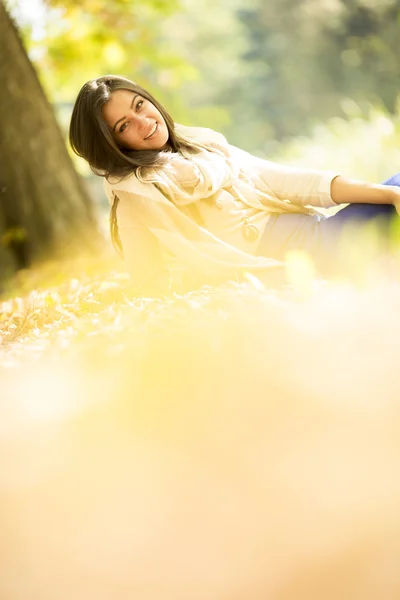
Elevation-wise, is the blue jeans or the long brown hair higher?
the long brown hair

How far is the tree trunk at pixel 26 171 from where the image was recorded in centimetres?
382

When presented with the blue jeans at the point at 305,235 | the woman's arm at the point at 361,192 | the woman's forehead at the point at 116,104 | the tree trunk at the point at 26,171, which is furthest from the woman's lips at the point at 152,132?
the tree trunk at the point at 26,171

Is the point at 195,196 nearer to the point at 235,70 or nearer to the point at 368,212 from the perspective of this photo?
the point at 368,212

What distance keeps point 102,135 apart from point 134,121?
0.13 meters

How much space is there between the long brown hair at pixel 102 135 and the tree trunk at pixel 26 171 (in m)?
1.64

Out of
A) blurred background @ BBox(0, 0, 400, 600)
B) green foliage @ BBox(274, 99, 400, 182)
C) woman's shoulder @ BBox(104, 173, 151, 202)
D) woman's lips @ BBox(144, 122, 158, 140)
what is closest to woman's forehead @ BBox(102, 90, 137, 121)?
woman's lips @ BBox(144, 122, 158, 140)

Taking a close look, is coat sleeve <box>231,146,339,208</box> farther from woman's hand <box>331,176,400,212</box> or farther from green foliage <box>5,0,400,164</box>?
green foliage <box>5,0,400,164</box>

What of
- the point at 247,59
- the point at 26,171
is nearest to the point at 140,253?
the point at 26,171

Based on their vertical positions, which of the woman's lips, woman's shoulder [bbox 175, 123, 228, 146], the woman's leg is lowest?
the woman's leg

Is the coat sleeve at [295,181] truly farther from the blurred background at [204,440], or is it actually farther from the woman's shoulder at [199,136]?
the blurred background at [204,440]

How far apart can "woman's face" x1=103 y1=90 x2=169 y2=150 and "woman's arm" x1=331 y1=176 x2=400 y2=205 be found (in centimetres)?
68

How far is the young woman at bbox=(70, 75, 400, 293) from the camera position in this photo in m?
2.29

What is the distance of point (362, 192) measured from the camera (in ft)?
7.55

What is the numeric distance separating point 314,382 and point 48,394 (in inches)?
31.4
